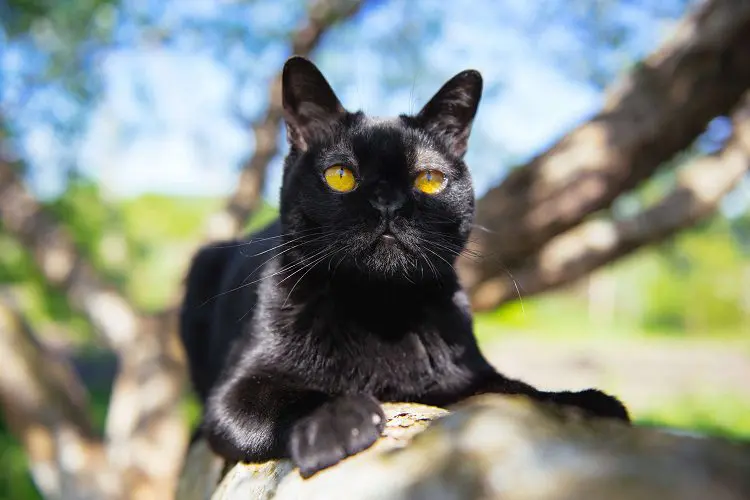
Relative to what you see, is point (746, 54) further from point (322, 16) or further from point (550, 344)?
point (550, 344)

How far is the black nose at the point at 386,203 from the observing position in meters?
1.57

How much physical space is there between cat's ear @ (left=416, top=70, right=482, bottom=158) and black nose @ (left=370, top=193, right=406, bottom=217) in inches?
18.7

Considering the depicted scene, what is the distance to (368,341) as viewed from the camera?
67.1 inches

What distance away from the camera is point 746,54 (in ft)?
11.0

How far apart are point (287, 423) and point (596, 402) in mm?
677

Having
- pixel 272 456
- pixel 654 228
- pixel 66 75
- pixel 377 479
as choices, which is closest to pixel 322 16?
pixel 66 75

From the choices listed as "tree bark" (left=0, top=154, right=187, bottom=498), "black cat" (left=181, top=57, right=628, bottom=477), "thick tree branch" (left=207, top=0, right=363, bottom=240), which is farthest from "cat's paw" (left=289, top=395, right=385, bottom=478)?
"thick tree branch" (left=207, top=0, right=363, bottom=240)

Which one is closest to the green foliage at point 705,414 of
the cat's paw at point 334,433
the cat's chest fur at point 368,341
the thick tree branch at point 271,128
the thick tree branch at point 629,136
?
the thick tree branch at point 629,136

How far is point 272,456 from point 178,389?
11.5 ft

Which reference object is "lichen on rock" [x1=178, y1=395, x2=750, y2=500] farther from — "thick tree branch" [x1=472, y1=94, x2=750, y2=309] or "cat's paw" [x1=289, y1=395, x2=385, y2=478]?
"thick tree branch" [x1=472, y1=94, x2=750, y2=309]

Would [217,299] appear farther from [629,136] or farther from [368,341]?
[629,136]

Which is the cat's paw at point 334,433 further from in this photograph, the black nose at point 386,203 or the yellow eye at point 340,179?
the yellow eye at point 340,179

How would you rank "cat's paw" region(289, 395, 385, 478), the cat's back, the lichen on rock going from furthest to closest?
the cat's back → "cat's paw" region(289, 395, 385, 478) → the lichen on rock

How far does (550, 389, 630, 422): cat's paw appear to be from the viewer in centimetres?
131
